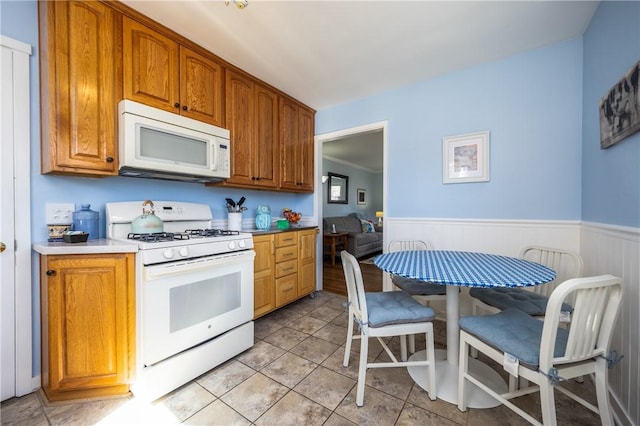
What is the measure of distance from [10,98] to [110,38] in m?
0.65

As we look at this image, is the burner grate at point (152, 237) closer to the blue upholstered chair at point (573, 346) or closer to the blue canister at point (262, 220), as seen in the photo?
the blue canister at point (262, 220)

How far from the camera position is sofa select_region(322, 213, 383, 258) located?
529 centimetres

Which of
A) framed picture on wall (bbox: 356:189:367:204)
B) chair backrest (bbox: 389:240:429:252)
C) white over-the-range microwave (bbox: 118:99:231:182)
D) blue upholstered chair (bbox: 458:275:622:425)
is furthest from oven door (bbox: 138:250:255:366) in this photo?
framed picture on wall (bbox: 356:189:367:204)

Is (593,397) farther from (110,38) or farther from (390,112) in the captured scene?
(110,38)

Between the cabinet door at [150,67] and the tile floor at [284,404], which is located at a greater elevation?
the cabinet door at [150,67]

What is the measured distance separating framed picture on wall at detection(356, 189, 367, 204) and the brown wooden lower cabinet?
15.4 feet

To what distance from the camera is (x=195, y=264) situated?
1565mm

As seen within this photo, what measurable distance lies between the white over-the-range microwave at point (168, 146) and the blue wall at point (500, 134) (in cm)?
178

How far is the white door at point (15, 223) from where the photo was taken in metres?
1.40

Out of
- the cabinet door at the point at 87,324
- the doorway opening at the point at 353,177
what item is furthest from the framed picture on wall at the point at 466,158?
the cabinet door at the point at 87,324

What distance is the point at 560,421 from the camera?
1284mm

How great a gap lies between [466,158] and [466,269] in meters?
1.35

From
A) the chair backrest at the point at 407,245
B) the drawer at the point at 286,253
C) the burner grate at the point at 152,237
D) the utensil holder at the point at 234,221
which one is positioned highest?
the utensil holder at the point at 234,221

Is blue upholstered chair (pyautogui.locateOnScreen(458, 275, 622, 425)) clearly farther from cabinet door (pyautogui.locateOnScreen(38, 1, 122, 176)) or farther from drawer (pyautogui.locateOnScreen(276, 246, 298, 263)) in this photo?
cabinet door (pyautogui.locateOnScreen(38, 1, 122, 176))
